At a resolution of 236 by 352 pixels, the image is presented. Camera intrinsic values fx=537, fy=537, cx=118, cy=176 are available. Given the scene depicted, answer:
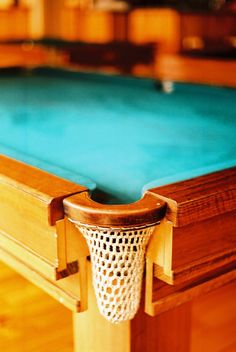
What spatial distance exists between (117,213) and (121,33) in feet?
20.2

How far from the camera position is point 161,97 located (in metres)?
2.22

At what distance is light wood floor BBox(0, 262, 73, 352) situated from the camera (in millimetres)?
1741

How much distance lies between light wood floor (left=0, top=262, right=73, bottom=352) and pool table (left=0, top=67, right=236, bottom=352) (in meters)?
0.54

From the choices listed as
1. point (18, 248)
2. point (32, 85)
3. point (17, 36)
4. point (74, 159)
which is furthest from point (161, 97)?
point (17, 36)

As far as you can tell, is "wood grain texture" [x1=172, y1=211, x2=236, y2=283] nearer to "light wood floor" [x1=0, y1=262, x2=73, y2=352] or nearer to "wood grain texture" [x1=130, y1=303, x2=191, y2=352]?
"wood grain texture" [x1=130, y1=303, x2=191, y2=352]

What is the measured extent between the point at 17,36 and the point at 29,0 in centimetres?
52

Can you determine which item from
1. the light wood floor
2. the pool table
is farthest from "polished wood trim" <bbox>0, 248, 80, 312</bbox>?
the light wood floor

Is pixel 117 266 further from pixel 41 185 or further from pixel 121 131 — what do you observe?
pixel 121 131

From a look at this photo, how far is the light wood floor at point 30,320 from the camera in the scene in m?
1.74

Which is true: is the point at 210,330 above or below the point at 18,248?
below

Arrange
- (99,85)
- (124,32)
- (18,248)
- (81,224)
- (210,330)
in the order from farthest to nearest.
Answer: (124,32) < (99,85) < (210,330) < (18,248) < (81,224)

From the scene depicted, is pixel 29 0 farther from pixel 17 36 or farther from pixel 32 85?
pixel 32 85

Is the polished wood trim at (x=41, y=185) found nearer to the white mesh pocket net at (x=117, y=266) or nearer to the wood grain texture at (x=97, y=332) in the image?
the white mesh pocket net at (x=117, y=266)

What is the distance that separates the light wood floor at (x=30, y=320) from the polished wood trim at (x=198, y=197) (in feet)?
3.12
